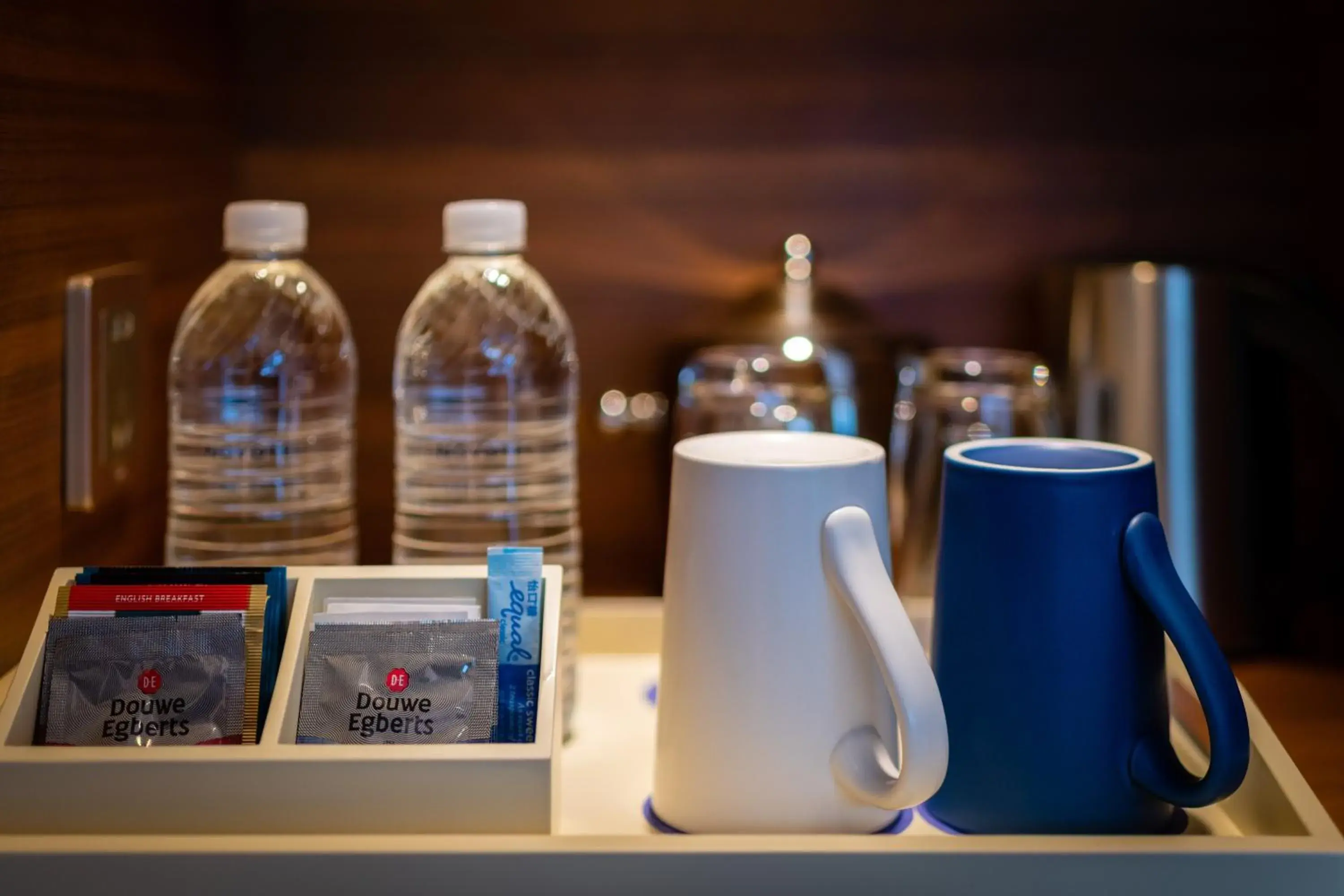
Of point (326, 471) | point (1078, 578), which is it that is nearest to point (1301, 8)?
point (1078, 578)

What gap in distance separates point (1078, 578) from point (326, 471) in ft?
1.76

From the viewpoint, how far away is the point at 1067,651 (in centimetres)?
57

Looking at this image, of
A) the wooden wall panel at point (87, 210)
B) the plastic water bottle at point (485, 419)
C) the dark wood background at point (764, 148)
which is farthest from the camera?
the dark wood background at point (764, 148)

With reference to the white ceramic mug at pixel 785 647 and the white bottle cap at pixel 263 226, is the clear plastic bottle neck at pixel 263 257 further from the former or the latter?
the white ceramic mug at pixel 785 647

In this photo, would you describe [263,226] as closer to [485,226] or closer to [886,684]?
[485,226]

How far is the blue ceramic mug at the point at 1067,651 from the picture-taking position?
562 millimetres

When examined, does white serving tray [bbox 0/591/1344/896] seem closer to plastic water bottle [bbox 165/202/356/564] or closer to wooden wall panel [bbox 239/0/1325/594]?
plastic water bottle [bbox 165/202/356/564]

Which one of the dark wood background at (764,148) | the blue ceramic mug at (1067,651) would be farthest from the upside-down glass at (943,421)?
the blue ceramic mug at (1067,651)

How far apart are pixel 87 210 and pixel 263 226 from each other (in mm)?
126

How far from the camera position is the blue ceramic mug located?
562 millimetres

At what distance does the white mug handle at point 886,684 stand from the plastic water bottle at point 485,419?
0.27 meters

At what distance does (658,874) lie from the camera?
0.52 meters

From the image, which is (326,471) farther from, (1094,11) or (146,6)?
(1094,11)

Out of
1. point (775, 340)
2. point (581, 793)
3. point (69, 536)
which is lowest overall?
point (581, 793)
